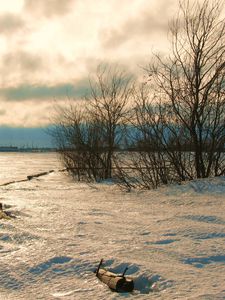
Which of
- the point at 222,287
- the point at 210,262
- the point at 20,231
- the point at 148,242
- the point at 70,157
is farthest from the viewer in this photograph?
the point at 70,157

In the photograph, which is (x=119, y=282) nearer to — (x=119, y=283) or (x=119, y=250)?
(x=119, y=283)

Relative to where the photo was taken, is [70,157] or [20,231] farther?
[70,157]

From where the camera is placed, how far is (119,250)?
511cm

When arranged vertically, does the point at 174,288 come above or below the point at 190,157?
below

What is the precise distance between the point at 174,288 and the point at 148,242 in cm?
169

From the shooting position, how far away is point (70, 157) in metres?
23.5

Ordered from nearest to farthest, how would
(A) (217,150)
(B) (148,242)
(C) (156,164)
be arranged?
(B) (148,242) → (A) (217,150) → (C) (156,164)

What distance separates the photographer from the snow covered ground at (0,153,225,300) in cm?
391

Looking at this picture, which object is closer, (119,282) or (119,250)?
(119,282)

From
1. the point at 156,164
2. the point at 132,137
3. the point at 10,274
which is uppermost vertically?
the point at 132,137

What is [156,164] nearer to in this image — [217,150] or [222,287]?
[217,150]

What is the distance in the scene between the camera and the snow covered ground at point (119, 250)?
3.91m

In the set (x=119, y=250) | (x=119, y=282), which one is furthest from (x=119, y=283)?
(x=119, y=250)

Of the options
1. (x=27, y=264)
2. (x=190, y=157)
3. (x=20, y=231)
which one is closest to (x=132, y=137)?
(x=190, y=157)
